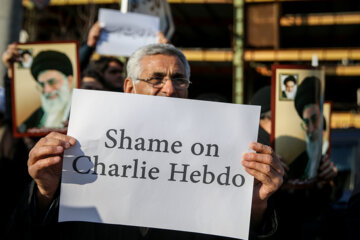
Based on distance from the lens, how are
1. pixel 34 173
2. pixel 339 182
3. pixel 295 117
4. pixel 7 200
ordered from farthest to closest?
pixel 339 182
pixel 7 200
pixel 295 117
pixel 34 173

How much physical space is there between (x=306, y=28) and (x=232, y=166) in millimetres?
20573

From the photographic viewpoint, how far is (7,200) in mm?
2947

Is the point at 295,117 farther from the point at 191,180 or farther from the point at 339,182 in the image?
the point at 339,182

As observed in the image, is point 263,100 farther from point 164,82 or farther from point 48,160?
point 48,160

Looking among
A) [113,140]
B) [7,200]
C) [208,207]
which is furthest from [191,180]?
[7,200]

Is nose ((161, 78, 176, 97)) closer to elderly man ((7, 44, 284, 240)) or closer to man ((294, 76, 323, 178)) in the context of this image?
elderly man ((7, 44, 284, 240))

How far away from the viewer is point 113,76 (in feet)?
12.2

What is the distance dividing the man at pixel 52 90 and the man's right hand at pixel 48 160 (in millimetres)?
1330

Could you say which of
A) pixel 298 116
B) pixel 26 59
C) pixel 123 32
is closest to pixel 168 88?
pixel 298 116

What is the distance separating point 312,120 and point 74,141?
4.63 ft

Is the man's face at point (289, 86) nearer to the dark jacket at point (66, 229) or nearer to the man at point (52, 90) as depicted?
the dark jacket at point (66, 229)

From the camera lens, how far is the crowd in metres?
1.59

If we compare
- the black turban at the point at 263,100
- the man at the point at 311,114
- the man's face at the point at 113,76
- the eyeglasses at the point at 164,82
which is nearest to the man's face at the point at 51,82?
the man's face at the point at 113,76

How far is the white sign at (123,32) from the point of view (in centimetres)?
354
